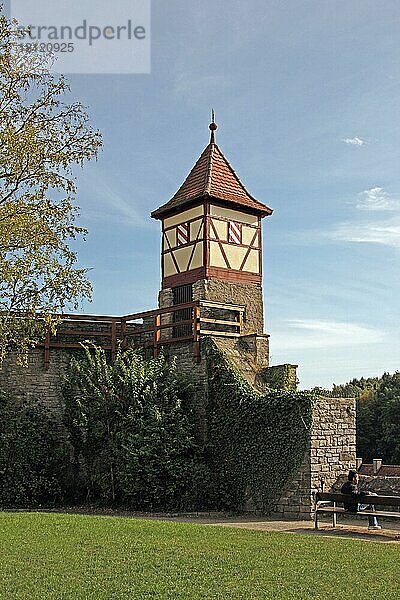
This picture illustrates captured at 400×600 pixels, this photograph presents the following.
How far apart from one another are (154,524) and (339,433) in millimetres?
4820

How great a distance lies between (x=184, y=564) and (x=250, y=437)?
23.4ft

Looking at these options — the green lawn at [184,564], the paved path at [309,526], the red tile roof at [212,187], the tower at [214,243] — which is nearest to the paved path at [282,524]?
the paved path at [309,526]

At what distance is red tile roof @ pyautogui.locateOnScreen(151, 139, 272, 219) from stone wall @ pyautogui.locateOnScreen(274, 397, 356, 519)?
721 cm

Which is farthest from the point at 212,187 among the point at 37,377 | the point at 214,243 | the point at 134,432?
the point at 134,432

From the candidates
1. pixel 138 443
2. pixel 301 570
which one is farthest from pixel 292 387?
pixel 301 570

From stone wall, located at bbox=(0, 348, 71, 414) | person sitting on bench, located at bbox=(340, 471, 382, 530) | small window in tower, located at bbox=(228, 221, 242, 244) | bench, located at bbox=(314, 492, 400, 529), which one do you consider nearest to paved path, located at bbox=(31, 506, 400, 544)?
person sitting on bench, located at bbox=(340, 471, 382, 530)

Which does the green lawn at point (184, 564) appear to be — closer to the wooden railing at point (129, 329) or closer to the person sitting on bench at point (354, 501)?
the person sitting on bench at point (354, 501)

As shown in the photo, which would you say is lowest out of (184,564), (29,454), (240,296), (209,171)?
(184,564)

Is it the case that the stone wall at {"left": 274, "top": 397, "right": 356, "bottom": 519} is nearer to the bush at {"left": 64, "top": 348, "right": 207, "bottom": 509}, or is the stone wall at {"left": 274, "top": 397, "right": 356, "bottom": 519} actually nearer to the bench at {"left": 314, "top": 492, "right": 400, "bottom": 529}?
the bench at {"left": 314, "top": 492, "right": 400, "bottom": 529}

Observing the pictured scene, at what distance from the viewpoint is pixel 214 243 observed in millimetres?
19562

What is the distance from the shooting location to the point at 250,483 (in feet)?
48.4

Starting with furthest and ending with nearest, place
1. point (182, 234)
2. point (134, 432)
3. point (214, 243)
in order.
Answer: point (182, 234) < point (214, 243) < point (134, 432)

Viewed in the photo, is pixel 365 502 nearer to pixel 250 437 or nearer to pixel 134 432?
pixel 250 437

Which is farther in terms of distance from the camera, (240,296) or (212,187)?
(212,187)
